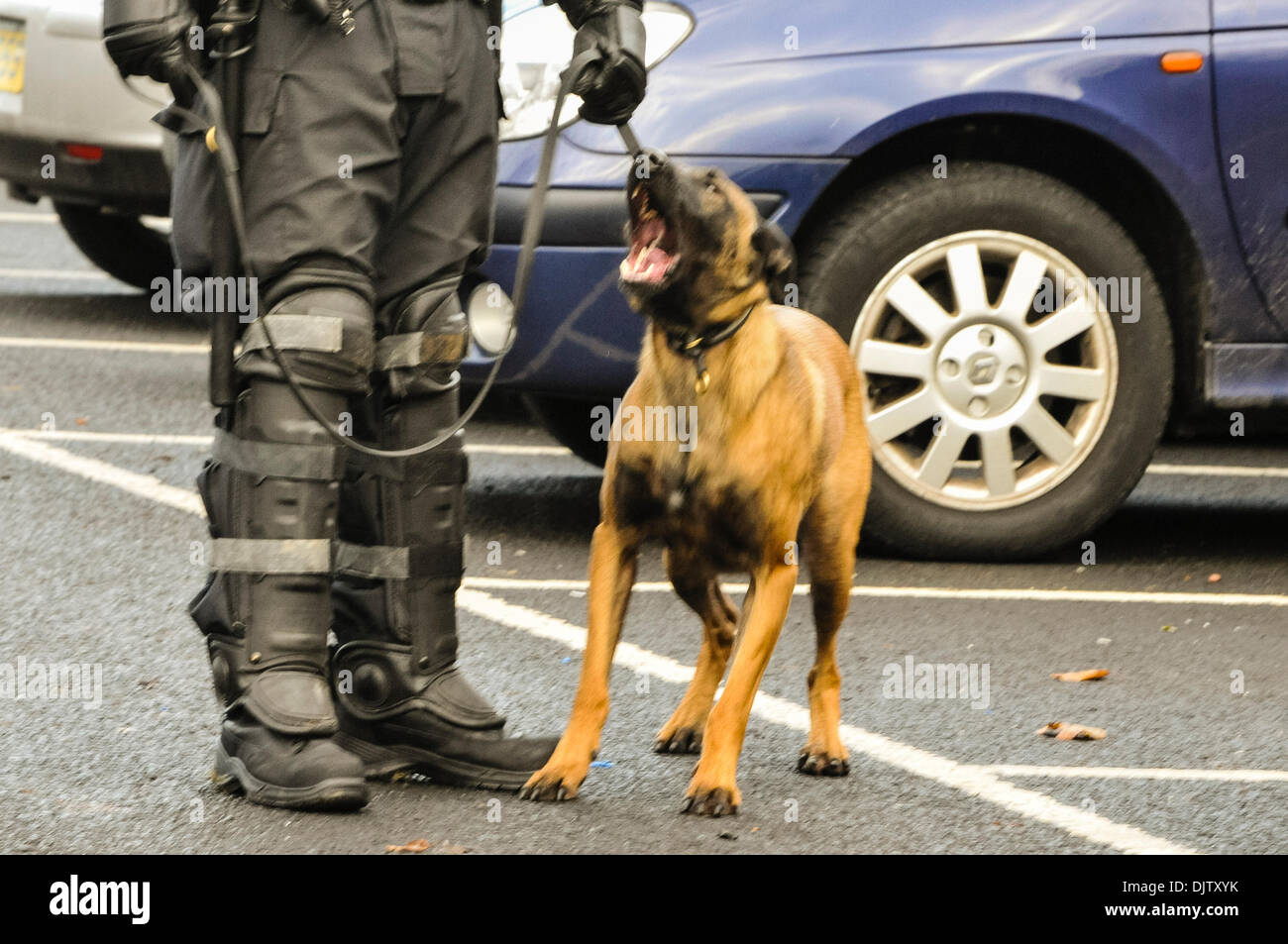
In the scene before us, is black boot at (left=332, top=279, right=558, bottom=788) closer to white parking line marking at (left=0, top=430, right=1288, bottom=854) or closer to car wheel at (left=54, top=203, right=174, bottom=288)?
white parking line marking at (left=0, top=430, right=1288, bottom=854)

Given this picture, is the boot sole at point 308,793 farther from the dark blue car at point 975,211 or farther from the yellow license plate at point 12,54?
the yellow license plate at point 12,54

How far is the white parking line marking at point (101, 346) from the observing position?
8914mm

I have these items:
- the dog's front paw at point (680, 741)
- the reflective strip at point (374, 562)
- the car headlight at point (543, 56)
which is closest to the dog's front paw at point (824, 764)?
the dog's front paw at point (680, 741)

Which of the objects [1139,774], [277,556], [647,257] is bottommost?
[1139,774]

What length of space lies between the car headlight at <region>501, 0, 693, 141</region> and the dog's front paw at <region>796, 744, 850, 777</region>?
2148 millimetres

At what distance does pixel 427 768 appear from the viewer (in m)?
3.98

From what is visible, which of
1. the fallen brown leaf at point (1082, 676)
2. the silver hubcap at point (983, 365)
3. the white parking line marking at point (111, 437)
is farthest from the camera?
the white parking line marking at point (111, 437)

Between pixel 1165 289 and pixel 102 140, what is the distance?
17.2ft

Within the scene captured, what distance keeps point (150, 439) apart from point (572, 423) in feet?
5.17

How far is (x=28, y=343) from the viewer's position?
29.3 ft

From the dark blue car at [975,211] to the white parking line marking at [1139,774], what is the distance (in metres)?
1.70

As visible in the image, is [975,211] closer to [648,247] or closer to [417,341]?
[648,247]

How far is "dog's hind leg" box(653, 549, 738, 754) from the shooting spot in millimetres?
4164

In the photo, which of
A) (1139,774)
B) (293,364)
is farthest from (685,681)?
(293,364)
